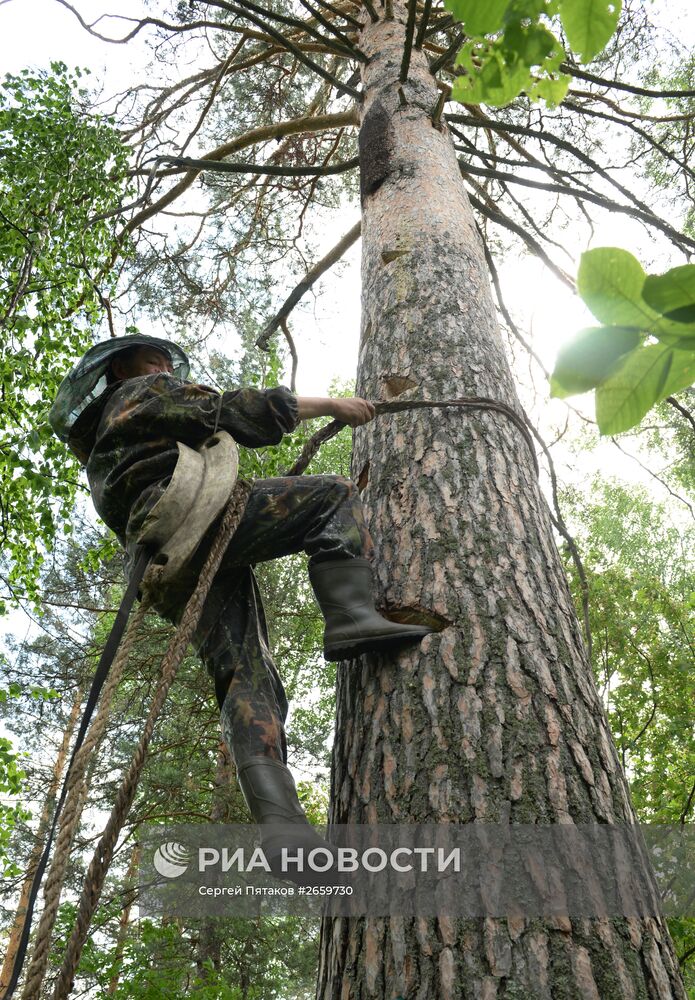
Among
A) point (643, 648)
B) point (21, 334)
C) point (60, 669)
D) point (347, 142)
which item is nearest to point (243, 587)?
point (21, 334)

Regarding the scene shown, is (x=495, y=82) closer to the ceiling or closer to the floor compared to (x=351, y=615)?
closer to the ceiling

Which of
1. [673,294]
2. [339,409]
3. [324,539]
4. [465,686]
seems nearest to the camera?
[673,294]

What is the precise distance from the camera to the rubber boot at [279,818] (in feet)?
5.20

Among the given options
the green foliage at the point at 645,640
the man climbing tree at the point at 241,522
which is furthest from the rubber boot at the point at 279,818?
the green foliage at the point at 645,640

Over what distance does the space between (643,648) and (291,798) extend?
8648mm

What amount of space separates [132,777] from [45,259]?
3.74m

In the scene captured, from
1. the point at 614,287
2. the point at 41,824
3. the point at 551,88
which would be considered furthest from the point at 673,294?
the point at 41,824

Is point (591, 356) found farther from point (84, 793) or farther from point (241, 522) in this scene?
point (241, 522)

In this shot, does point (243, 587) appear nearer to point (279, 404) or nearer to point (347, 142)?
point (279, 404)

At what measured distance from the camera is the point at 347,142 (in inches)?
284

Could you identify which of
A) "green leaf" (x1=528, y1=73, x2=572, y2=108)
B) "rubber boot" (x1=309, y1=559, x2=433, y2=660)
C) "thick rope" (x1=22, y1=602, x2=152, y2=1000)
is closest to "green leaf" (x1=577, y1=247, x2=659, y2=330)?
"green leaf" (x1=528, y1=73, x2=572, y2=108)

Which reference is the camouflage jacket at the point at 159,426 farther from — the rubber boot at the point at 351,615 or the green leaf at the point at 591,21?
the green leaf at the point at 591,21

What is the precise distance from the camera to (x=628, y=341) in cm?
45

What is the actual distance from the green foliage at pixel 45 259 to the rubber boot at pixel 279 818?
10.2 feet
